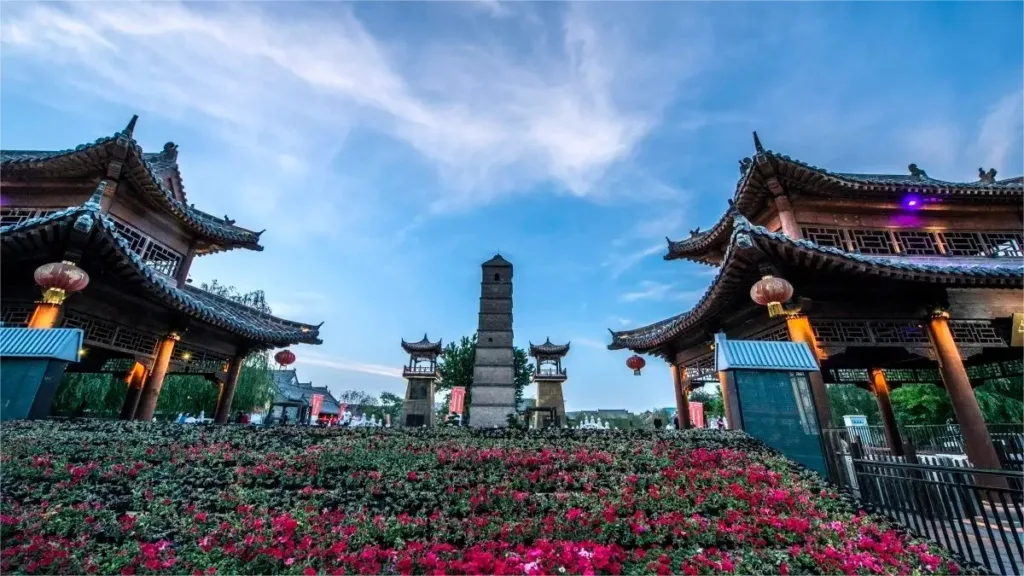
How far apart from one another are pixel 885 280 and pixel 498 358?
1024 cm

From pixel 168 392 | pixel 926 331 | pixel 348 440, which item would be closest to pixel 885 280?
pixel 926 331

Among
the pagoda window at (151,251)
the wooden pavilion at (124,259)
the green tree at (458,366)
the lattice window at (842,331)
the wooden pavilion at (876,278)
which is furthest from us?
the green tree at (458,366)

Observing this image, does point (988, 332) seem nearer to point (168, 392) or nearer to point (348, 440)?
point (348, 440)

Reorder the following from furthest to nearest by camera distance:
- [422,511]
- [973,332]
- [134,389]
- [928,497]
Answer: [134,389] → [973,332] → [928,497] → [422,511]

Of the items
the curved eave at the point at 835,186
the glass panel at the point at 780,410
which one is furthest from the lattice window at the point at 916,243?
the glass panel at the point at 780,410

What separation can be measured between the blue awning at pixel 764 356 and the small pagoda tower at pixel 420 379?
1848cm

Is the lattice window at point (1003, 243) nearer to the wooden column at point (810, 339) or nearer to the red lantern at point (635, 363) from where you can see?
the wooden column at point (810, 339)

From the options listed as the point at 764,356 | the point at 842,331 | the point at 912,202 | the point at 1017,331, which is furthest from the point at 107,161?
the point at 1017,331

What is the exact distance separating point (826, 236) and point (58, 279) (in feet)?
49.4

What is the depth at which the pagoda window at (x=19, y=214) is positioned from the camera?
1007 cm

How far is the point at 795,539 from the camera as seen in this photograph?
3354mm

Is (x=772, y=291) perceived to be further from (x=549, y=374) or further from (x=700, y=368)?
(x=549, y=374)

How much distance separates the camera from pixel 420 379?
2353 cm

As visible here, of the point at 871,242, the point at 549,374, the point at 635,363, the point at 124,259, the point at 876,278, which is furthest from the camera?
the point at 549,374
